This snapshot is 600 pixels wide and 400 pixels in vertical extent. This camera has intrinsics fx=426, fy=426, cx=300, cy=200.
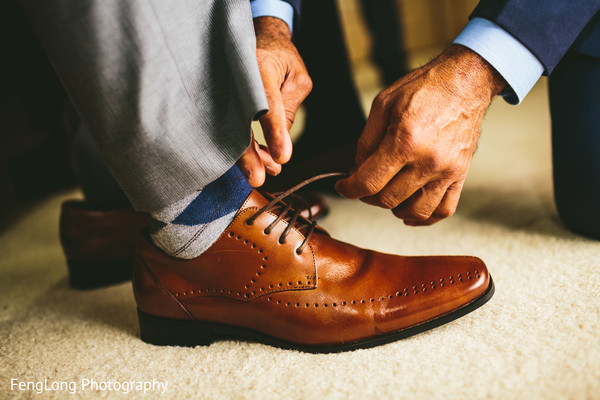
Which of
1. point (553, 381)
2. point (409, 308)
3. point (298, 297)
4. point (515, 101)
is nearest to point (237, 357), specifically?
point (298, 297)

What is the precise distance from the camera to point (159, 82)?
424mm

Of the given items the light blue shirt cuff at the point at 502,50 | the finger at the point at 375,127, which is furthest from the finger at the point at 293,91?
the light blue shirt cuff at the point at 502,50

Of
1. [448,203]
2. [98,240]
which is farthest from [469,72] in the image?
[98,240]

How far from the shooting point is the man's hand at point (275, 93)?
0.46 m

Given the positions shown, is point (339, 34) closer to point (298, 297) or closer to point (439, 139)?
point (439, 139)

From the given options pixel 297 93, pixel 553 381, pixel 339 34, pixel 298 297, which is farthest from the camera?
pixel 339 34

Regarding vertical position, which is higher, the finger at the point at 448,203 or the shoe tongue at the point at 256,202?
the shoe tongue at the point at 256,202

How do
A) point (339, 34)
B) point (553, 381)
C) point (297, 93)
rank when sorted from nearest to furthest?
point (553, 381)
point (297, 93)
point (339, 34)

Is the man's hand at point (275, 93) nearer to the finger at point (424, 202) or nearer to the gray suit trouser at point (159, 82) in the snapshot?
the gray suit trouser at point (159, 82)

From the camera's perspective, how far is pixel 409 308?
500 millimetres

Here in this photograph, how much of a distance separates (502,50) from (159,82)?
414 millimetres

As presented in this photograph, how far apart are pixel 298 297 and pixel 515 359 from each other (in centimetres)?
24

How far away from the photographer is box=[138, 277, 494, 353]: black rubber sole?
504mm

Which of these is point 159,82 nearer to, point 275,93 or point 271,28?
point 275,93
